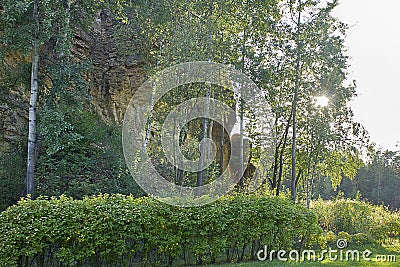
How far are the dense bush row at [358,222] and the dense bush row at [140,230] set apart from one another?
327 centimetres

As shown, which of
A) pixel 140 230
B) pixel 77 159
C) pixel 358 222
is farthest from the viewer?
pixel 358 222

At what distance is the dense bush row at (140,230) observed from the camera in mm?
5816

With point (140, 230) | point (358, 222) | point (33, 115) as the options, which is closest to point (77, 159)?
point (33, 115)

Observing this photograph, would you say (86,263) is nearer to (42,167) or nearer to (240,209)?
(240,209)

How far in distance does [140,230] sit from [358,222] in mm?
7199

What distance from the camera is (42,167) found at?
31.2 feet

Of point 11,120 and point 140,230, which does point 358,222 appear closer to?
point 140,230

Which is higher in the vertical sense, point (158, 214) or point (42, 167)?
point (42, 167)

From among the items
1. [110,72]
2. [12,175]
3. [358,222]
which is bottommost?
[358,222]

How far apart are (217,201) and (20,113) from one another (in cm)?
732

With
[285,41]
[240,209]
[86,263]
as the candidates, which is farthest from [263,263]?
[285,41]

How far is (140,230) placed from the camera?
20.9ft

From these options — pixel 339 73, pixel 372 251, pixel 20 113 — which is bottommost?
pixel 372 251

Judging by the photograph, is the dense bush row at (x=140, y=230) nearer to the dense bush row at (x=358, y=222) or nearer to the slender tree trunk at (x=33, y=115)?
the slender tree trunk at (x=33, y=115)
